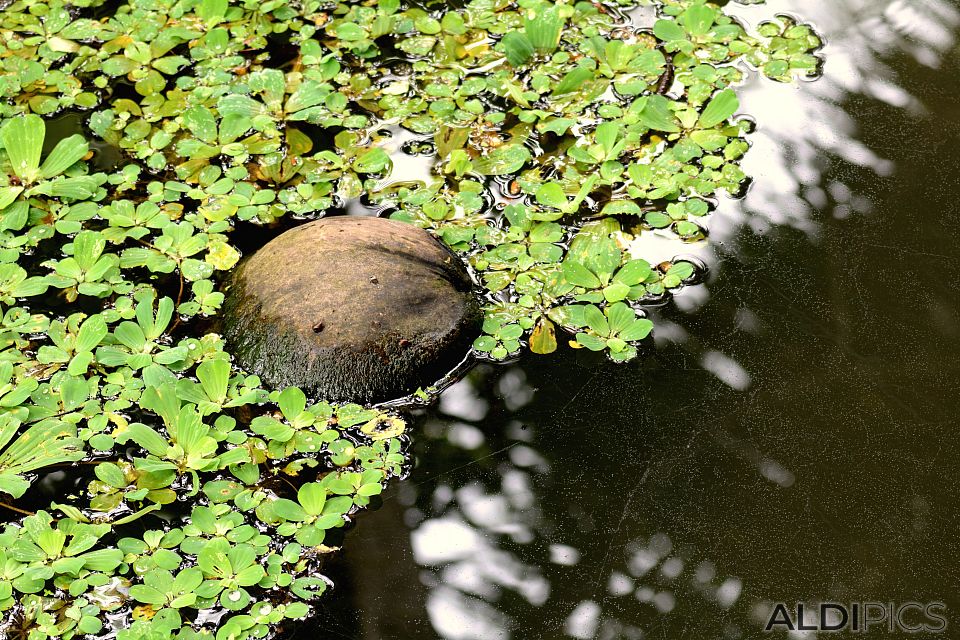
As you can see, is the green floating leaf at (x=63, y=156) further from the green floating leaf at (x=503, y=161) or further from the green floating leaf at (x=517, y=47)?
the green floating leaf at (x=517, y=47)

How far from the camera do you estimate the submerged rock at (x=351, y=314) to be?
217 centimetres

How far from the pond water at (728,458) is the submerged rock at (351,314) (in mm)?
131

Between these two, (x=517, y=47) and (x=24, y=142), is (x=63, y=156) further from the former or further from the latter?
(x=517, y=47)

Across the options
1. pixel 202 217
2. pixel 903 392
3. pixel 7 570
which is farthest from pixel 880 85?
pixel 7 570

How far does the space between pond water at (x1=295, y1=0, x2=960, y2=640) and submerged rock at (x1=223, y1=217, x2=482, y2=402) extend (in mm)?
131

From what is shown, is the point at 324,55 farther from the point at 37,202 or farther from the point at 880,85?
the point at 880,85

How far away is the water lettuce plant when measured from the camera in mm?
1934

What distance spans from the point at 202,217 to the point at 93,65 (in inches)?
32.9

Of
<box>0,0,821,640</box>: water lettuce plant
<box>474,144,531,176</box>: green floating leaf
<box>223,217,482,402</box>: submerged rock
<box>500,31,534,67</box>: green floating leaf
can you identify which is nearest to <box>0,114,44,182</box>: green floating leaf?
<box>0,0,821,640</box>: water lettuce plant

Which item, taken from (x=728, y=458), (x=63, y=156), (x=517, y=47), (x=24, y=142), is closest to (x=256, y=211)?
(x=63, y=156)

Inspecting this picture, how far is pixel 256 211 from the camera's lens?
2594mm

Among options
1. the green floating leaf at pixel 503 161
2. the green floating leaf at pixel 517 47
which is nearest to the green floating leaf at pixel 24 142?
the green floating leaf at pixel 503 161

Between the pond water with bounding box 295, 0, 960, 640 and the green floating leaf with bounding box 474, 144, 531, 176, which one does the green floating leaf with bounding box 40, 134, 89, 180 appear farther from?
the pond water with bounding box 295, 0, 960, 640

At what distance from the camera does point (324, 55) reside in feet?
10.00
